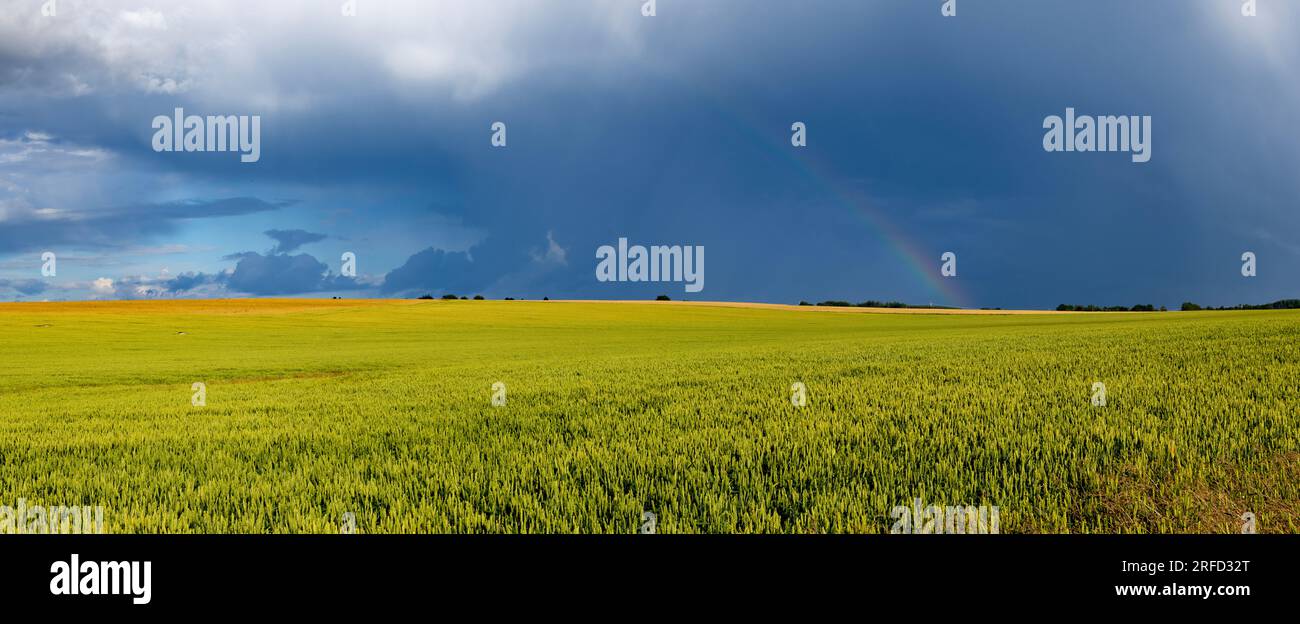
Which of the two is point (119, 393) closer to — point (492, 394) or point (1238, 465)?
point (492, 394)

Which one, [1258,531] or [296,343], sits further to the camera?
[296,343]

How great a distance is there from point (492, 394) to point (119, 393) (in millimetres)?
14852

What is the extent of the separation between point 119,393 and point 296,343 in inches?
1214

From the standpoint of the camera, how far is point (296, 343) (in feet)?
163

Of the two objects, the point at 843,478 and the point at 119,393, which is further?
the point at 119,393

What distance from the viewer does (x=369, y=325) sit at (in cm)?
6838
